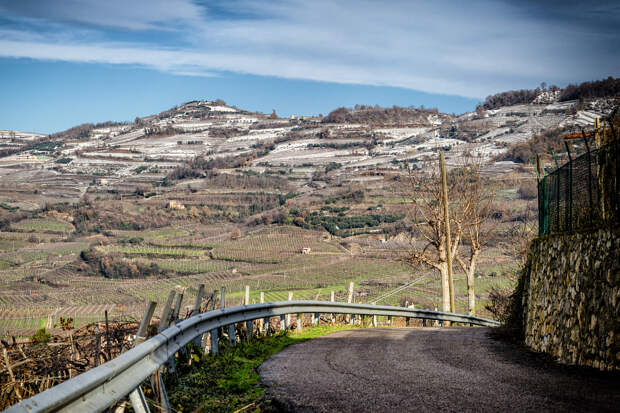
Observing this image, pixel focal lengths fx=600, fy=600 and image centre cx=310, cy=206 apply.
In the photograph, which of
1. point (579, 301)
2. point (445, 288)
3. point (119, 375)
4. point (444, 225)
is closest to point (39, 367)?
point (119, 375)

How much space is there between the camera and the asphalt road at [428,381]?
589 cm

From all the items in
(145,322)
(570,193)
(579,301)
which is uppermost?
(570,193)

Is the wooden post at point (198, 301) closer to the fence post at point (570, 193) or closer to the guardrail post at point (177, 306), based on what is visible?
the guardrail post at point (177, 306)

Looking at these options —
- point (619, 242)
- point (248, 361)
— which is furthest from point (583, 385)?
→ point (248, 361)

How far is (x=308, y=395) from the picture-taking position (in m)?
6.48

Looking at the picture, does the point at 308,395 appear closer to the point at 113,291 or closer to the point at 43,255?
the point at 113,291

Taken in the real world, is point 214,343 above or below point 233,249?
above

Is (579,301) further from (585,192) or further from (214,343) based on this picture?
(214,343)

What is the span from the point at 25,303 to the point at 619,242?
94172 millimetres

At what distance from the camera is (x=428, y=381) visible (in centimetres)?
716

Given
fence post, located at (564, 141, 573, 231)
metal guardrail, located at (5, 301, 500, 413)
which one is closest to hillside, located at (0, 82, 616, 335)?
fence post, located at (564, 141, 573, 231)

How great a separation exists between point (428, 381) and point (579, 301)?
3128 millimetres

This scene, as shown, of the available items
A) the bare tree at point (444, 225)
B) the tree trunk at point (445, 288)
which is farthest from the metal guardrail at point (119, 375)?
the bare tree at point (444, 225)

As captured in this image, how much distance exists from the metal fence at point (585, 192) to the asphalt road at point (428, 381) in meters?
2.35
